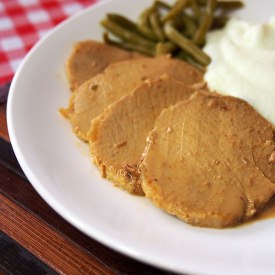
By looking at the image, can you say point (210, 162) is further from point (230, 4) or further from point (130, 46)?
point (230, 4)

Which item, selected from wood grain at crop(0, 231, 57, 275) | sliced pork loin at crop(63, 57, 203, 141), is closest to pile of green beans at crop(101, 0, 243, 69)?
sliced pork loin at crop(63, 57, 203, 141)

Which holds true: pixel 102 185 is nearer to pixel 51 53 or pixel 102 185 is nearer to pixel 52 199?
pixel 52 199

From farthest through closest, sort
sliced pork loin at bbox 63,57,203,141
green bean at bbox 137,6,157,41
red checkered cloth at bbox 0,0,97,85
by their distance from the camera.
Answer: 1. red checkered cloth at bbox 0,0,97,85
2. green bean at bbox 137,6,157,41
3. sliced pork loin at bbox 63,57,203,141

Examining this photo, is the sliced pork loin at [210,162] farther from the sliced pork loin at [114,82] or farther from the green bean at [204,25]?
the green bean at [204,25]

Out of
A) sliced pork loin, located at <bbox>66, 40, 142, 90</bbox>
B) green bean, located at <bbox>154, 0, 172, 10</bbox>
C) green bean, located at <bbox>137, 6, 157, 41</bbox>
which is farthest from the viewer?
green bean, located at <bbox>154, 0, 172, 10</bbox>

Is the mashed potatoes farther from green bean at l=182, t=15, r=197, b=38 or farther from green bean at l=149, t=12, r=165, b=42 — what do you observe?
green bean at l=149, t=12, r=165, b=42

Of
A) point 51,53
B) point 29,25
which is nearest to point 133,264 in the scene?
point 51,53

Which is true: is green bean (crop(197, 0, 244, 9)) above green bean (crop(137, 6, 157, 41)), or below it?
above
